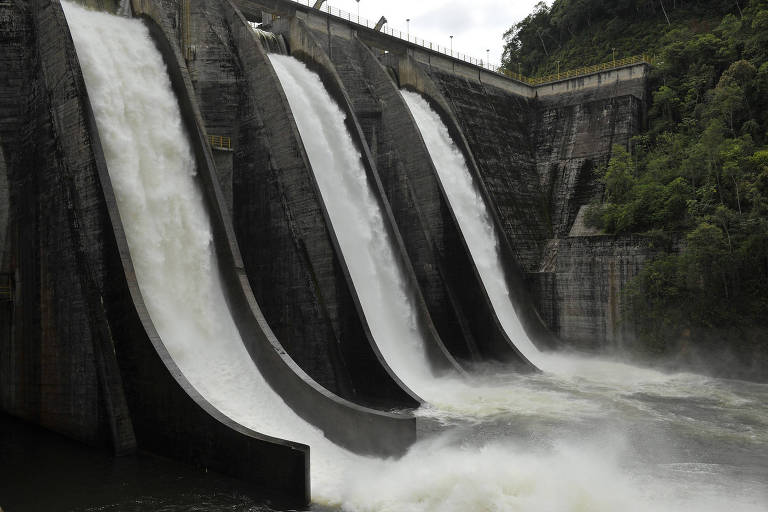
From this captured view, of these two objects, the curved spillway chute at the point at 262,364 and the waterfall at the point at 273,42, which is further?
the waterfall at the point at 273,42

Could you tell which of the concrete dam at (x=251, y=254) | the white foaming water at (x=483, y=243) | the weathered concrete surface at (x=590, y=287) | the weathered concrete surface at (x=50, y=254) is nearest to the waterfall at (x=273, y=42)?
the concrete dam at (x=251, y=254)

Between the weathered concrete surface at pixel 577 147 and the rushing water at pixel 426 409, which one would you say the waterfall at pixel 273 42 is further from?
the weathered concrete surface at pixel 577 147

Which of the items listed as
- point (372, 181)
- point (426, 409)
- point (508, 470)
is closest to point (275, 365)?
point (426, 409)

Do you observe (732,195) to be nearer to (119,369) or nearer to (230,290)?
(230,290)

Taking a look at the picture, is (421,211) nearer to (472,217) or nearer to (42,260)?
(472,217)

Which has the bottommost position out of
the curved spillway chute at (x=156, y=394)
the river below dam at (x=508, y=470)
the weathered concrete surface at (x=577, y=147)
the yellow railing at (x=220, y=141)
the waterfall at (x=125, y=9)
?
the river below dam at (x=508, y=470)

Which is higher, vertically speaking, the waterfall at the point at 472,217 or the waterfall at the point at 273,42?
the waterfall at the point at 273,42

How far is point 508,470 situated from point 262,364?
4.94m

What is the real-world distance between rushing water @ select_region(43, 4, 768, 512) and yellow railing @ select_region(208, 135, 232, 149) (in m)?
1.59

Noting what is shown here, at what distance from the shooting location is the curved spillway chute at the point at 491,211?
71.8 feet

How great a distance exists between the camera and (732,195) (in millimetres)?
20000

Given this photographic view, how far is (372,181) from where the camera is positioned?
18391 mm

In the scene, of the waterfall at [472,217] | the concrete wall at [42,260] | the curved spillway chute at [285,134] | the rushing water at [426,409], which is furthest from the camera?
the waterfall at [472,217]

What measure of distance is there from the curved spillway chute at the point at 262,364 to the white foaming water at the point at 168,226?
0.58ft
